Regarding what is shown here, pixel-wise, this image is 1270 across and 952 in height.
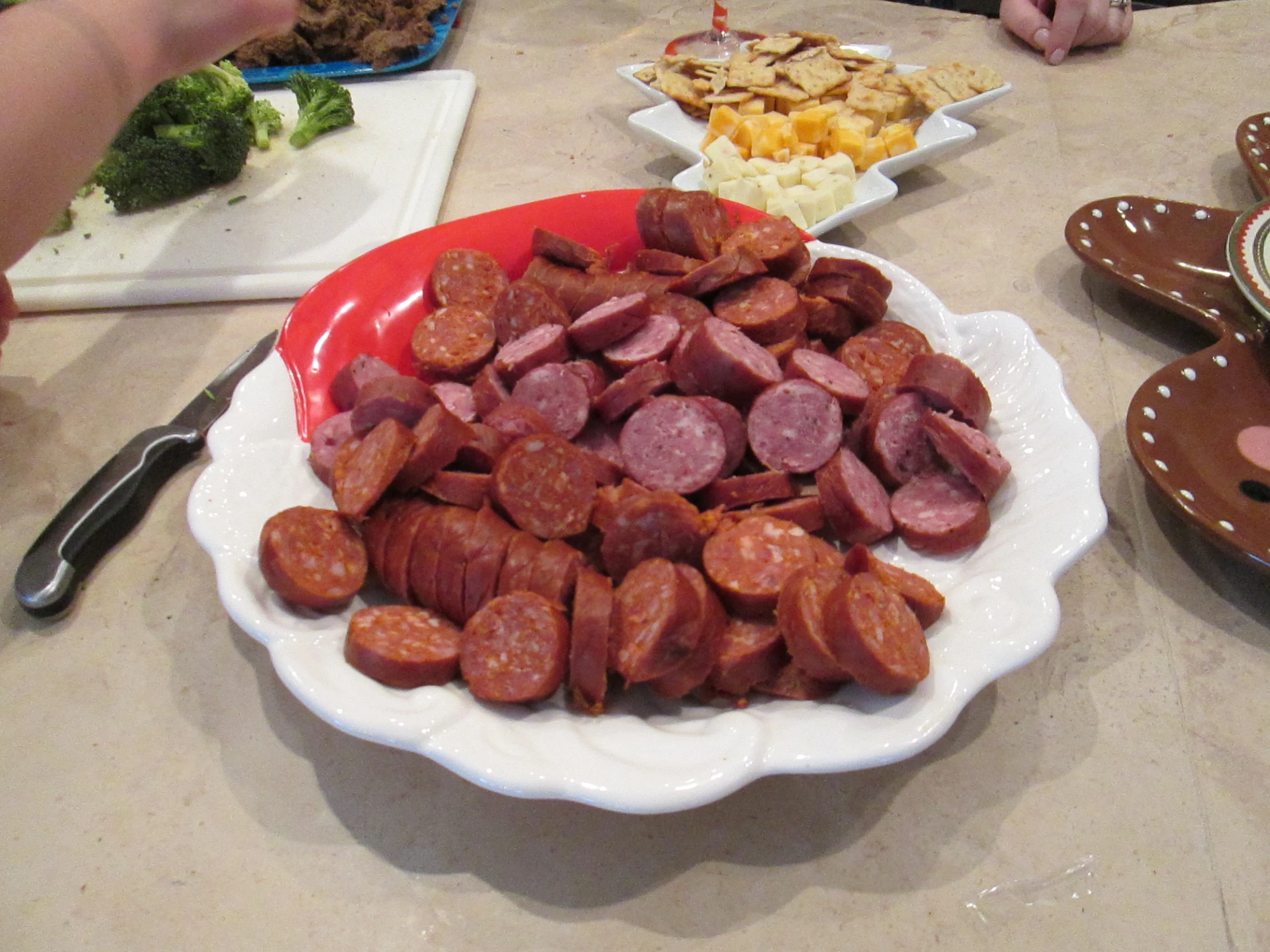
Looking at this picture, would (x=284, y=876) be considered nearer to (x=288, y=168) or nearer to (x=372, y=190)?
(x=372, y=190)

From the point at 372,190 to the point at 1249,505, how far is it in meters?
2.63

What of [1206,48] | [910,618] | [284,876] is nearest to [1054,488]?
[910,618]

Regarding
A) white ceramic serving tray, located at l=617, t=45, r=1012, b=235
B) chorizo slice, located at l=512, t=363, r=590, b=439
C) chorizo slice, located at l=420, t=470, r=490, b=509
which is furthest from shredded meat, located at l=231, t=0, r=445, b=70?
chorizo slice, located at l=420, t=470, r=490, b=509

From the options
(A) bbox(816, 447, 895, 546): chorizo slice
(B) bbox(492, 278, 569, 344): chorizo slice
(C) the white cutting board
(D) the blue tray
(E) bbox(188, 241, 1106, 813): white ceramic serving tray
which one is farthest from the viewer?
(D) the blue tray

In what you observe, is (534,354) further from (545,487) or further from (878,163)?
(878,163)

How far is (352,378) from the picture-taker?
5.56ft

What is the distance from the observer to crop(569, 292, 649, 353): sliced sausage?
169cm

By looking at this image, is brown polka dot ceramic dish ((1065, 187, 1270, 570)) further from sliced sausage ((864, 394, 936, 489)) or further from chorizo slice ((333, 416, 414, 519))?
chorizo slice ((333, 416, 414, 519))

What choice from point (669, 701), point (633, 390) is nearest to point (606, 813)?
point (669, 701)

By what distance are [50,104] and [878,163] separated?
7.18ft

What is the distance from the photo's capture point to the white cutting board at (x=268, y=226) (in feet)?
8.06

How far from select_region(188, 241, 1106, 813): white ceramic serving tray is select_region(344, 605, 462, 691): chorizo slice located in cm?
3

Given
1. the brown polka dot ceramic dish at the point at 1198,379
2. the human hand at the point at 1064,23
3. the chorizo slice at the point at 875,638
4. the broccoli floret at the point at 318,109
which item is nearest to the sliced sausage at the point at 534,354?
the chorizo slice at the point at 875,638

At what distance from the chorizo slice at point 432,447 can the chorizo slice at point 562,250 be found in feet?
2.03
